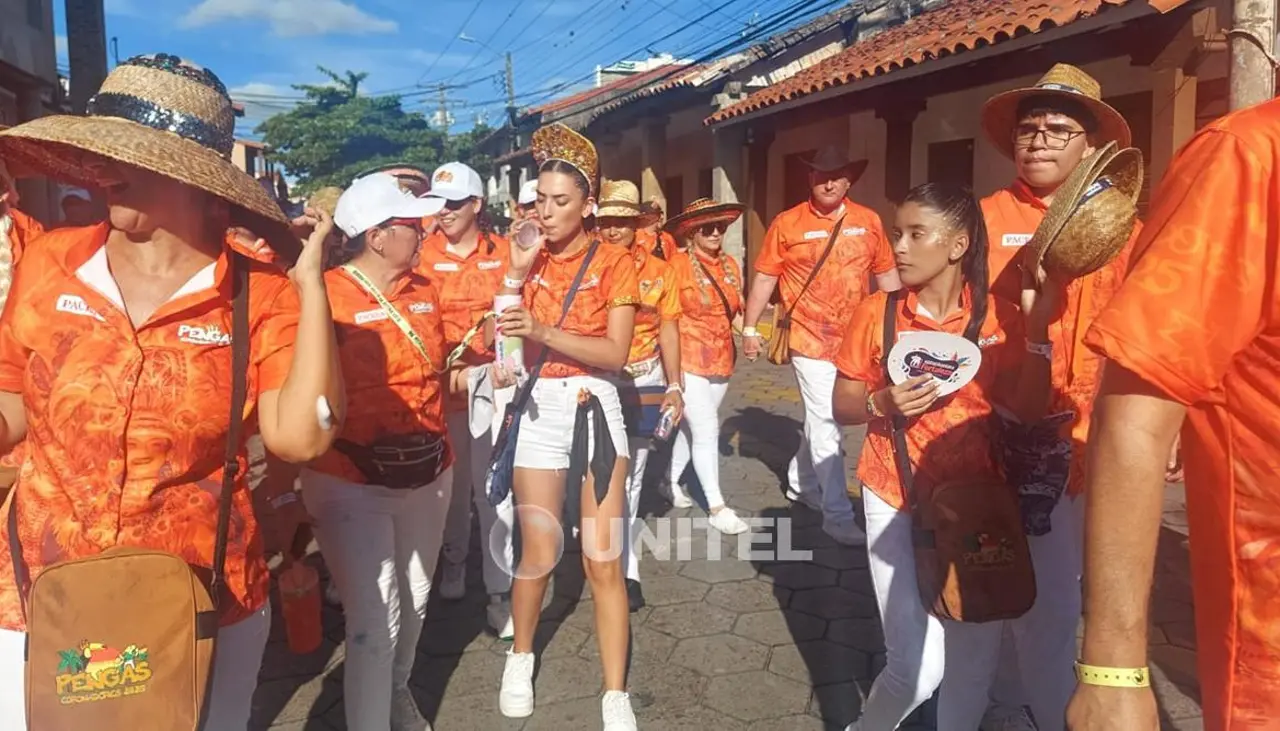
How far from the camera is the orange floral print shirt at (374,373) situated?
3.06 metres

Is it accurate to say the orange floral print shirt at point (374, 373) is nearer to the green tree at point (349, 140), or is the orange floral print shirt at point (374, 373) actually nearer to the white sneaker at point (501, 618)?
the white sneaker at point (501, 618)

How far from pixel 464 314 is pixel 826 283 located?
2.24 m

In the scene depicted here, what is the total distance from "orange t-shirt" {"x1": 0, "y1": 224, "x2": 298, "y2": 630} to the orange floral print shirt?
0.91m

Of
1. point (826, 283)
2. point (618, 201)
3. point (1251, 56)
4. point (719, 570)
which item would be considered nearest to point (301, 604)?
point (719, 570)

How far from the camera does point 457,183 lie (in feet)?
16.6

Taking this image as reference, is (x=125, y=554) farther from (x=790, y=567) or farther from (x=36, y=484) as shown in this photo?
(x=790, y=567)

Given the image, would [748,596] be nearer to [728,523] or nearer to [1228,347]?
[728,523]

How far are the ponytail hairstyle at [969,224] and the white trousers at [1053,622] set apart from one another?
0.70m

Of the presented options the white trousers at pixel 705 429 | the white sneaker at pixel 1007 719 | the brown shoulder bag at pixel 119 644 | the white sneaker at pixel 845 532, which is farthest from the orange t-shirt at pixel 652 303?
the brown shoulder bag at pixel 119 644

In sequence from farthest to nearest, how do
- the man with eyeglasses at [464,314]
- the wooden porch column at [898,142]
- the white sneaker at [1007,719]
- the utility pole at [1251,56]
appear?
the wooden porch column at [898,142] < the man with eyeglasses at [464,314] < the white sneaker at [1007,719] < the utility pole at [1251,56]

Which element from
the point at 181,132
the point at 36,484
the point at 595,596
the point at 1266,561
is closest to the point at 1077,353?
the point at 1266,561

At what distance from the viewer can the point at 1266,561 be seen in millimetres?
1354

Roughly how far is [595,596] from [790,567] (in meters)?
1.92

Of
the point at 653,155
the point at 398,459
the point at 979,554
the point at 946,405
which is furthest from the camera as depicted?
the point at 653,155
